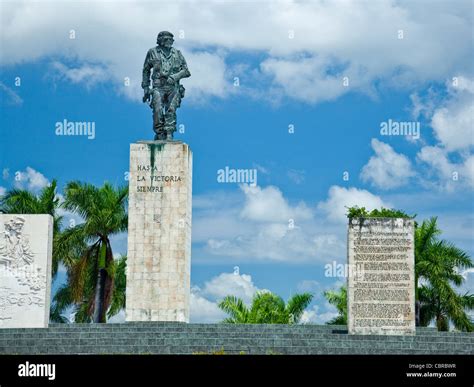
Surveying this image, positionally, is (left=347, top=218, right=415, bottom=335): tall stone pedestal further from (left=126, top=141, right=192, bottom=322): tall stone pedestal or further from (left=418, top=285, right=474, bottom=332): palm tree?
(left=418, top=285, right=474, bottom=332): palm tree

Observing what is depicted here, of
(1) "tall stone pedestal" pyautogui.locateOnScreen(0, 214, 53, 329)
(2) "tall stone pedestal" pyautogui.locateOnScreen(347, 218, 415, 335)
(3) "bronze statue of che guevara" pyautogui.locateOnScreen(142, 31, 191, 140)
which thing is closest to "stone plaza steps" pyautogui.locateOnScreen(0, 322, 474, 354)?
(2) "tall stone pedestal" pyautogui.locateOnScreen(347, 218, 415, 335)

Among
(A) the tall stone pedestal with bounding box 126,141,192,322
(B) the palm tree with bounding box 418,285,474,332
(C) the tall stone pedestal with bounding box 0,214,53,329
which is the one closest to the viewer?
(C) the tall stone pedestal with bounding box 0,214,53,329

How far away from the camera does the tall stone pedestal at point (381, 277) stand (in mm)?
22688

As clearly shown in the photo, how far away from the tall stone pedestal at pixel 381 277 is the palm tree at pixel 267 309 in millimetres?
10137

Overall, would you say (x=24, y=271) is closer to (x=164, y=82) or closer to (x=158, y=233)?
(x=158, y=233)

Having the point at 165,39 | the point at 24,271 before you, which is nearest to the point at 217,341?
the point at 24,271

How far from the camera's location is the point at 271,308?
109 ft

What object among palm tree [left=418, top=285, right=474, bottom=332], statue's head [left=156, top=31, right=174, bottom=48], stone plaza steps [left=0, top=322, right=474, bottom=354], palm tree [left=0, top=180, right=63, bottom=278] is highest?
statue's head [left=156, top=31, right=174, bottom=48]

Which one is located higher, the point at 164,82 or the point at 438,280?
the point at 164,82

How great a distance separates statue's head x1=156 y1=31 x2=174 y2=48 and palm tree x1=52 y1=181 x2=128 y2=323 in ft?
27.2

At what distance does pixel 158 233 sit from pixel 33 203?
30.5 feet

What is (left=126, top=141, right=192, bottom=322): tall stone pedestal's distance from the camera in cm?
2594

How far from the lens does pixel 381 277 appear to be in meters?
22.8
